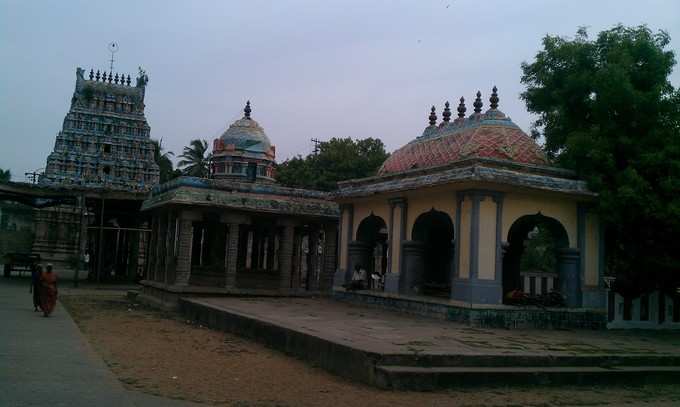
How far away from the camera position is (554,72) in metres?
16.4

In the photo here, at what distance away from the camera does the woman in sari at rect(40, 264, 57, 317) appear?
1427 centimetres

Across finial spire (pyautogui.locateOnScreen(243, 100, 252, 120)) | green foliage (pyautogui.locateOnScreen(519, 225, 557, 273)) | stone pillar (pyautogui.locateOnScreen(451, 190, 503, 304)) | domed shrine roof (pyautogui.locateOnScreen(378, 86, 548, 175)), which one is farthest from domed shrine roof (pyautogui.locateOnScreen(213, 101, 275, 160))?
stone pillar (pyautogui.locateOnScreen(451, 190, 503, 304))

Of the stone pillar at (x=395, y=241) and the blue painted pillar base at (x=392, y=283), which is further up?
the stone pillar at (x=395, y=241)

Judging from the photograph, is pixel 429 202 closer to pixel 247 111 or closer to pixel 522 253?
pixel 522 253

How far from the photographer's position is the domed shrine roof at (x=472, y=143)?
15.3 m

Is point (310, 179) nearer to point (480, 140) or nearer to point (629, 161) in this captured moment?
point (480, 140)

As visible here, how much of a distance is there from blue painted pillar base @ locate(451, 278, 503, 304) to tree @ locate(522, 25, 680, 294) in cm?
318

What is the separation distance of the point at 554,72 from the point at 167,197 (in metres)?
12.2

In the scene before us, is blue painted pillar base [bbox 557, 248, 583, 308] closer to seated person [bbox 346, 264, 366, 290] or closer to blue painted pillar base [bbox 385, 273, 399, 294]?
blue painted pillar base [bbox 385, 273, 399, 294]

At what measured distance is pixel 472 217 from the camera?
13.4 meters

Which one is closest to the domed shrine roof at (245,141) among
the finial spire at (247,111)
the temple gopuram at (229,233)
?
the finial spire at (247,111)

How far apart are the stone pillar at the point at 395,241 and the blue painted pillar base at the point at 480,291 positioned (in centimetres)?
289

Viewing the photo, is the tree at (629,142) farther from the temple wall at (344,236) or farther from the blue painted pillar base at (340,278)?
the blue painted pillar base at (340,278)

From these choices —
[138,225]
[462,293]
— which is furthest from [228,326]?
[138,225]
